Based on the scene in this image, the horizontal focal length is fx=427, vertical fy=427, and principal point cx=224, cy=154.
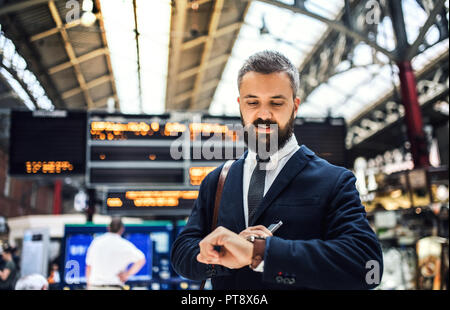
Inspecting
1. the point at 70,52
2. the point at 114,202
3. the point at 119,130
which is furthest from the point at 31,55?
the point at 114,202

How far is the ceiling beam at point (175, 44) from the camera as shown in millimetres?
9180

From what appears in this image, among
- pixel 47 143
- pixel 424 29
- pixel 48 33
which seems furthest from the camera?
pixel 48 33

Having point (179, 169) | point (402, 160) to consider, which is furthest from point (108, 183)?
point (402, 160)

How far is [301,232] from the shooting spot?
1.06 meters

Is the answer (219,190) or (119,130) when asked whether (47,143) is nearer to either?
(119,130)

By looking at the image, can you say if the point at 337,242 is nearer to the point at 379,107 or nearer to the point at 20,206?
the point at 379,107

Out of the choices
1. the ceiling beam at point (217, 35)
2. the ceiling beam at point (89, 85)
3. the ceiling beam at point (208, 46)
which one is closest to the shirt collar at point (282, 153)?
the ceiling beam at point (208, 46)

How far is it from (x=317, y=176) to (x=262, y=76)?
30 cm

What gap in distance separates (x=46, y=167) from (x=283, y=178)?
4.73m

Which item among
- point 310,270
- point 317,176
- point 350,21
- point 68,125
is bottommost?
point 310,270

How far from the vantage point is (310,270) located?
37.0 inches

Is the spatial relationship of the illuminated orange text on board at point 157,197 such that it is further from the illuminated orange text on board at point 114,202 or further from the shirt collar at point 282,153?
the shirt collar at point 282,153

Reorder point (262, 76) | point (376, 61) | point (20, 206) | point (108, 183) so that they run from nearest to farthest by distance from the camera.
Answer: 1. point (262, 76)
2. point (108, 183)
3. point (376, 61)
4. point (20, 206)

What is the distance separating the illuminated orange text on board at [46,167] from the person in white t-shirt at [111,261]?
141 cm
